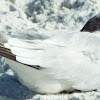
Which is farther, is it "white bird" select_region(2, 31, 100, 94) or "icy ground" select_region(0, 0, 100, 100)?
"icy ground" select_region(0, 0, 100, 100)

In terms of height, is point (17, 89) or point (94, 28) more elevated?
point (94, 28)

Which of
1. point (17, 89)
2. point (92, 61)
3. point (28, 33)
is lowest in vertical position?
point (17, 89)

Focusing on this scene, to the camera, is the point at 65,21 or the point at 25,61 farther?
the point at 65,21

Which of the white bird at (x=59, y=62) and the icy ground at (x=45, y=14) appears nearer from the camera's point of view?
the white bird at (x=59, y=62)

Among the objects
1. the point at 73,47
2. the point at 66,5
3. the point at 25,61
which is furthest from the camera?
the point at 66,5

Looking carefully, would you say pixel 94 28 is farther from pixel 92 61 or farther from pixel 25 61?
pixel 25 61

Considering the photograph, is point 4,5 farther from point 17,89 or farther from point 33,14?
point 17,89

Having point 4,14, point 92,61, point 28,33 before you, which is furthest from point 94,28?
point 4,14

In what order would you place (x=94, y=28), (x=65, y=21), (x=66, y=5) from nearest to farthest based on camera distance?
(x=94, y=28), (x=65, y=21), (x=66, y=5)
